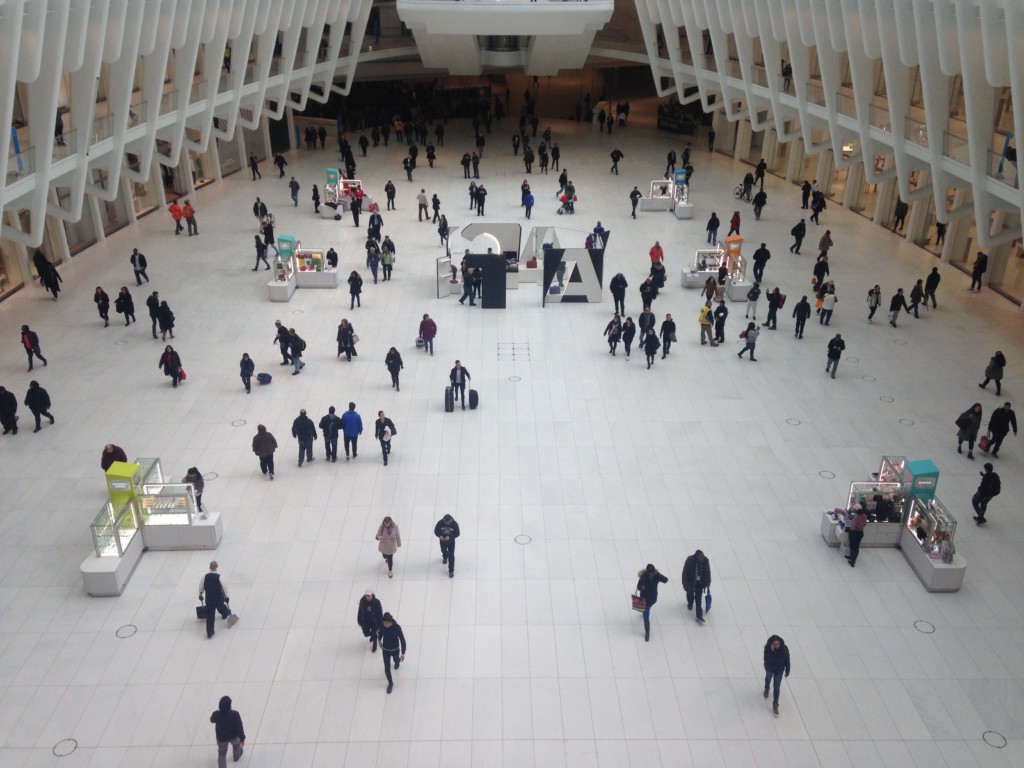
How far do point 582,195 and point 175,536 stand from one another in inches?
919

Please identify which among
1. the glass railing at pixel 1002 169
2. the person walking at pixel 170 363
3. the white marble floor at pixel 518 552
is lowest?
the white marble floor at pixel 518 552

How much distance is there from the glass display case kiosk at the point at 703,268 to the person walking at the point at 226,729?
17.1 meters

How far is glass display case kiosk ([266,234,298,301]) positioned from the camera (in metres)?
22.0

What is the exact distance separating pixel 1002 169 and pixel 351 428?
14878 millimetres

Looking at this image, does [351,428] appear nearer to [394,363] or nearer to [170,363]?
[394,363]

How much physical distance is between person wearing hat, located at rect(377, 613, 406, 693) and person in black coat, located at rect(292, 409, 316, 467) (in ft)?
16.7

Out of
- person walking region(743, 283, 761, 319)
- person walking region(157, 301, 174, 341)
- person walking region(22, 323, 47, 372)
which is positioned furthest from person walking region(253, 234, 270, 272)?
person walking region(743, 283, 761, 319)

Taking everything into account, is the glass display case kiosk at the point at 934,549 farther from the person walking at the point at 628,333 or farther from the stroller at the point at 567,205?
the stroller at the point at 567,205

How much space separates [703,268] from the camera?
912 inches

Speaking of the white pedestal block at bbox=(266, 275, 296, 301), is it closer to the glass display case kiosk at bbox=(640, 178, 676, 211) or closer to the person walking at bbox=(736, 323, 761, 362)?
the person walking at bbox=(736, 323, 761, 362)

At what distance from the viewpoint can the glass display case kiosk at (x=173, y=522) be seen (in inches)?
496

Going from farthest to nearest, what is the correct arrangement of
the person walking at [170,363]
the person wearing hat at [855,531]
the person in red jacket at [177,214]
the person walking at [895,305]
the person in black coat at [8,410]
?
1. the person in red jacket at [177,214]
2. the person walking at [895,305]
3. the person walking at [170,363]
4. the person in black coat at [8,410]
5. the person wearing hat at [855,531]

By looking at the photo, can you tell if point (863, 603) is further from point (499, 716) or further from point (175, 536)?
point (175, 536)

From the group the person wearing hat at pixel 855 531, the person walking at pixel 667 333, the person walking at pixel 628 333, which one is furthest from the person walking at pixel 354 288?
the person wearing hat at pixel 855 531
